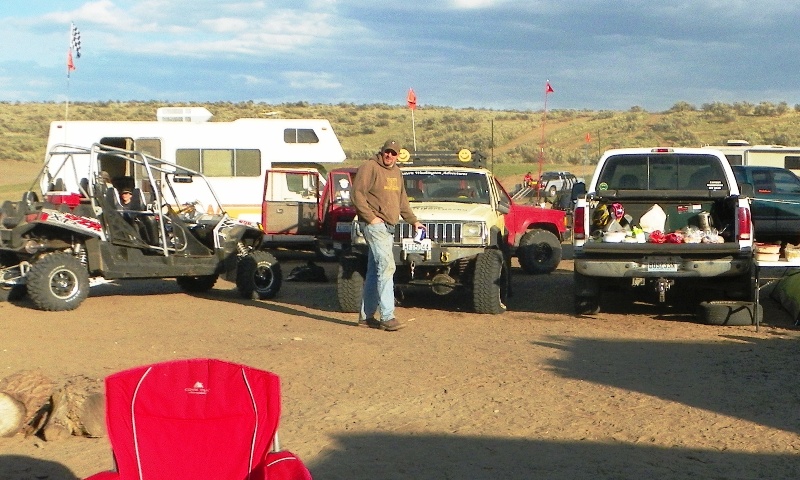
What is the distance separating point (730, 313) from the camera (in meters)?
10.5

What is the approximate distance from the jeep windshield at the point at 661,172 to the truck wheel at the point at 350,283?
291cm

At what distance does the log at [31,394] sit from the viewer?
21.4 feet

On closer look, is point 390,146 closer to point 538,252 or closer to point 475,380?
point 475,380

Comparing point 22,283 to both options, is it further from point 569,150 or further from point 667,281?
point 569,150

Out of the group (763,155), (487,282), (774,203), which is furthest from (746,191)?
(763,155)

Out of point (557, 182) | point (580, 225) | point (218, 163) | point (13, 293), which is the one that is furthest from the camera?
point (557, 182)

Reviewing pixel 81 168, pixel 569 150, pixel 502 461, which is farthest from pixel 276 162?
pixel 569 150

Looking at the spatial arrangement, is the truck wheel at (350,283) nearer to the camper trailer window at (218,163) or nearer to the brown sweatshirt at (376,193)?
the brown sweatshirt at (376,193)

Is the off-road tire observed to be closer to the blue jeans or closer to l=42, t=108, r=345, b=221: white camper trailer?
the blue jeans

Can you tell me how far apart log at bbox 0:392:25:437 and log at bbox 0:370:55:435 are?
0.03 m

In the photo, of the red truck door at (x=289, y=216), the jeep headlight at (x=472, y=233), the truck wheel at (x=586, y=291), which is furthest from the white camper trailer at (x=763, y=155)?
the jeep headlight at (x=472, y=233)

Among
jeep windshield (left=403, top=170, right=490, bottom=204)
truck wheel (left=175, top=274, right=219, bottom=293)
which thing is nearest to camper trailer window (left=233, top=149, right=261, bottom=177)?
truck wheel (left=175, top=274, right=219, bottom=293)

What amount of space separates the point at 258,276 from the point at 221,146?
304 inches

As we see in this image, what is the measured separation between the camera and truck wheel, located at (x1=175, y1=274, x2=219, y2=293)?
561 inches
